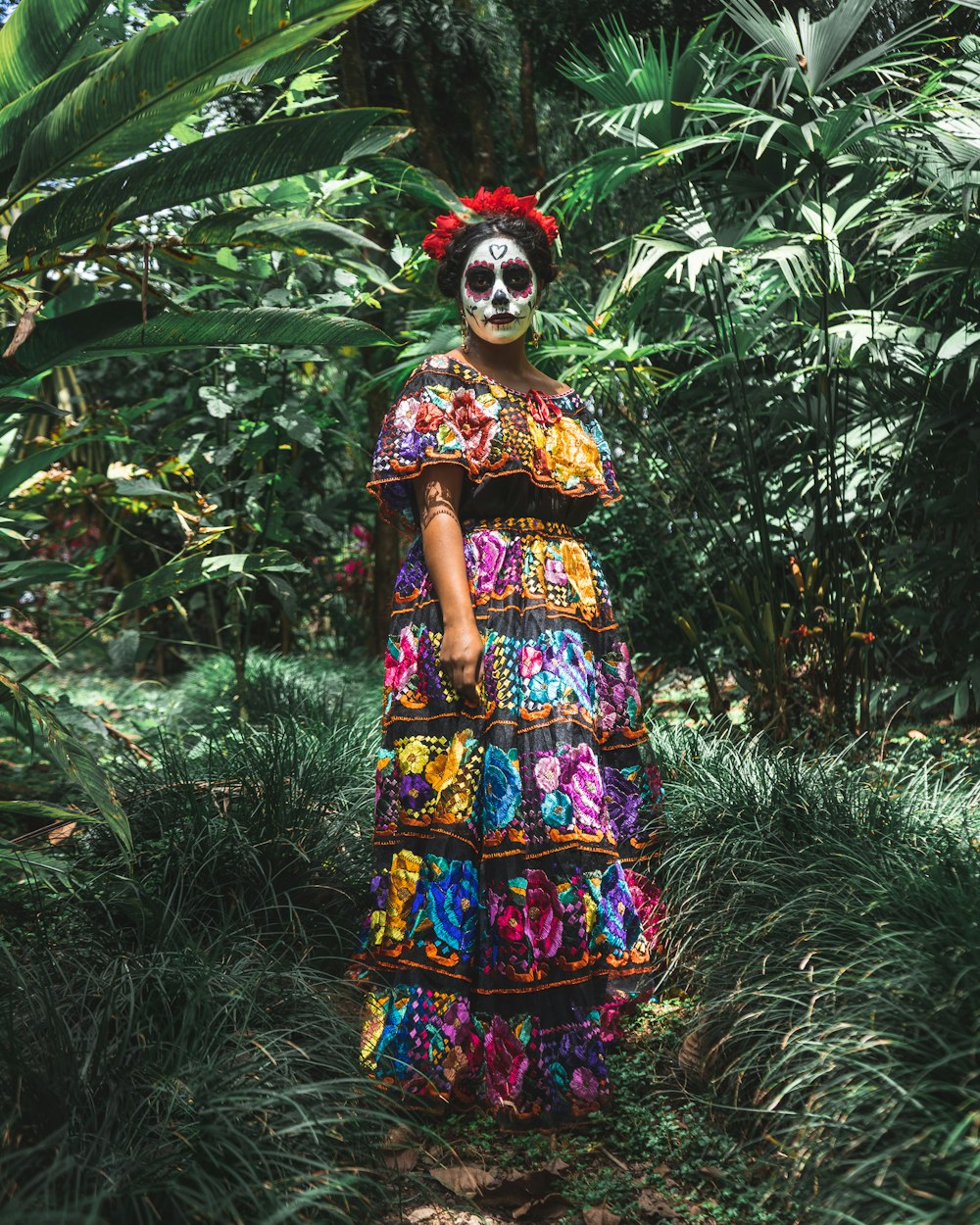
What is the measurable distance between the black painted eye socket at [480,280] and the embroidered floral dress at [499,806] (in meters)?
0.19

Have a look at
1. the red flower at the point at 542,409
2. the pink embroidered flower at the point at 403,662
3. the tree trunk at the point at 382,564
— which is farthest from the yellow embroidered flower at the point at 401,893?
the tree trunk at the point at 382,564

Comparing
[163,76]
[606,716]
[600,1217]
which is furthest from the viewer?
[606,716]

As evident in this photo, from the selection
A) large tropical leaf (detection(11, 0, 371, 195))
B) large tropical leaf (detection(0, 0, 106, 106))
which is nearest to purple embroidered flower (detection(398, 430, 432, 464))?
large tropical leaf (detection(11, 0, 371, 195))

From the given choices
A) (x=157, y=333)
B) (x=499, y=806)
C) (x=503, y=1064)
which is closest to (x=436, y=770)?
(x=499, y=806)

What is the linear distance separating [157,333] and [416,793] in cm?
106

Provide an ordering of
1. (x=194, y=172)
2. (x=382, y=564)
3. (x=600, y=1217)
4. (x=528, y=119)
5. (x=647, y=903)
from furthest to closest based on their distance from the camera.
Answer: (x=528, y=119) < (x=382, y=564) < (x=647, y=903) < (x=600, y=1217) < (x=194, y=172)

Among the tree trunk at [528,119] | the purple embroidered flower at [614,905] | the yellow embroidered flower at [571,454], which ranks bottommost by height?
the purple embroidered flower at [614,905]

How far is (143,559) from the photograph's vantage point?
8.72 metres

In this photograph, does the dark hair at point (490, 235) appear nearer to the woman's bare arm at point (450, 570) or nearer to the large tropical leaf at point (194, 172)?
the woman's bare arm at point (450, 570)

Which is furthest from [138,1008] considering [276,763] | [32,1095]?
[276,763]

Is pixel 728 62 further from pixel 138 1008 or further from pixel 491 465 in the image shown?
pixel 138 1008

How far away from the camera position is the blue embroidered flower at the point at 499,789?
2205 millimetres

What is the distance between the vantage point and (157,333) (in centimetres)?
190

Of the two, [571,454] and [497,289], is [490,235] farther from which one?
[571,454]
